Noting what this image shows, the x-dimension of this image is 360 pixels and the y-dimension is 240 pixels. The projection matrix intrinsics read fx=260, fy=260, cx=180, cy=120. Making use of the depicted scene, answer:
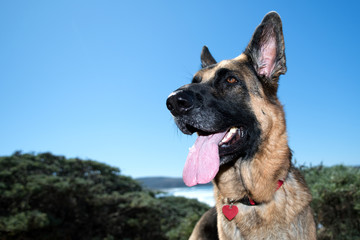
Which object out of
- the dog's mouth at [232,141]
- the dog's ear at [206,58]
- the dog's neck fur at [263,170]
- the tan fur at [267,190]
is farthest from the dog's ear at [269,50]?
the dog's ear at [206,58]

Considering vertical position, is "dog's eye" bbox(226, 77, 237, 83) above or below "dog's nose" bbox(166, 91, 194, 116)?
above

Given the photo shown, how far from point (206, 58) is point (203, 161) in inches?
85.6

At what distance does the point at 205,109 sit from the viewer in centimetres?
282

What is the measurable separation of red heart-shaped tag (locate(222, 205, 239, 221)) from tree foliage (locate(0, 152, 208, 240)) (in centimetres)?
374

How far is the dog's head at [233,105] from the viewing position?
280cm

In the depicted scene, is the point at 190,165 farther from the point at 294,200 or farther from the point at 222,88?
the point at 294,200

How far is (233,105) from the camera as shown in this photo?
9.83ft

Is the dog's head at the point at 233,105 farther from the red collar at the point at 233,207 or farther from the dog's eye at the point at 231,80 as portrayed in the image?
→ the red collar at the point at 233,207

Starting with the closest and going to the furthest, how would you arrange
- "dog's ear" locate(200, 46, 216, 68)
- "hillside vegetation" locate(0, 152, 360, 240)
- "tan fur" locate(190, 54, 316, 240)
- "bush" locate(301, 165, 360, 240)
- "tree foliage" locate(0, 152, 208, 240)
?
"tan fur" locate(190, 54, 316, 240), "dog's ear" locate(200, 46, 216, 68), "bush" locate(301, 165, 360, 240), "hillside vegetation" locate(0, 152, 360, 240), "tree foliage" locate(0, 152, 208, 240)

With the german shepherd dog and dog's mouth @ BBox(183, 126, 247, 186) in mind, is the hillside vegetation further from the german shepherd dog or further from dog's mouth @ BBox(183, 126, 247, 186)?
dog's mouth @ BBox(183, 126, 247, 186)

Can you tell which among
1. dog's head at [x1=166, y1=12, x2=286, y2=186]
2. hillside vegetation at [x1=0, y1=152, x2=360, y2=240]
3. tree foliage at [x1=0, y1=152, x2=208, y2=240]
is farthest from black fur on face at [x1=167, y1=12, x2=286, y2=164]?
tree foliage at [x1=0, y1=152, x2=208, y2=240]

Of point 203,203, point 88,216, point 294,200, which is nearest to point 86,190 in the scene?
point 88,216

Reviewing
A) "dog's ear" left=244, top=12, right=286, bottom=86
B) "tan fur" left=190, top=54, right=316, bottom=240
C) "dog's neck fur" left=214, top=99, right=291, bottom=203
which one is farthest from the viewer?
"dog's ear" left=244, top=12, right=286, bottom=86

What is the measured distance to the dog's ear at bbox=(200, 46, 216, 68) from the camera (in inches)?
172
